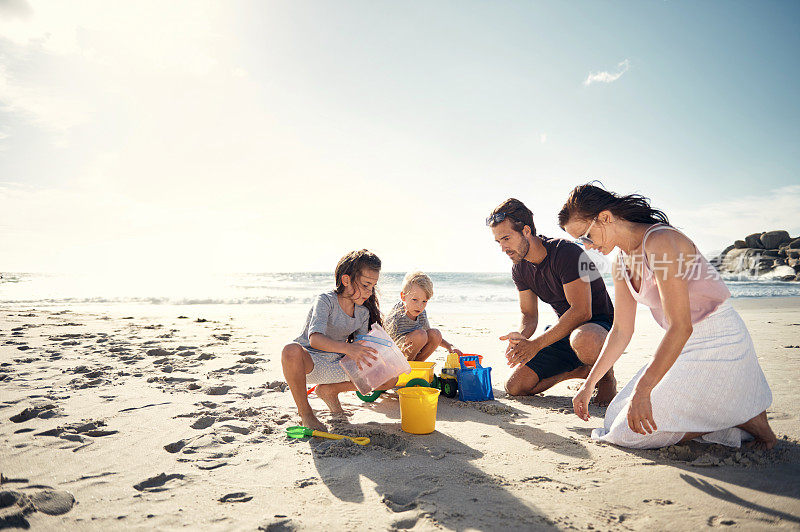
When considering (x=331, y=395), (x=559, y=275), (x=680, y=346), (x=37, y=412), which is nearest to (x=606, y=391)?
(x=559, y=275)

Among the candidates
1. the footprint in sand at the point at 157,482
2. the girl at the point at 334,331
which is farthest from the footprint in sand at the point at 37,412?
the girl at the point at 334,331

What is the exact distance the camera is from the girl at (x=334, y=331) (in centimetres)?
294

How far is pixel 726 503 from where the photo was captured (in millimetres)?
1794

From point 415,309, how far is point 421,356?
55 cm

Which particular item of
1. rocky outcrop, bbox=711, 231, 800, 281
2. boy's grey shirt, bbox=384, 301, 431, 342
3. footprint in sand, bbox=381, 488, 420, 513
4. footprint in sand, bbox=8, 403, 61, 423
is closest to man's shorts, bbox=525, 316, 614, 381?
boy's grey shirt, bbox=384, 301, 431, 342

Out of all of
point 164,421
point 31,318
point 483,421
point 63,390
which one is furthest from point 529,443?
point 31,318

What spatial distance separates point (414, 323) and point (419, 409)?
4.69 feet

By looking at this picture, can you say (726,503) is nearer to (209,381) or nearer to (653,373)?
(653,373)

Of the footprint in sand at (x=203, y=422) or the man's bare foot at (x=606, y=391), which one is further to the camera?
the man's bare foot at (x=606, y=391)

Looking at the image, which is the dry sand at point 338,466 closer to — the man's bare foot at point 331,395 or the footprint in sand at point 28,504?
the footprint in sand at point 28,504

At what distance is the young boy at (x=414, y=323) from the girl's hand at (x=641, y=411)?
1.91m

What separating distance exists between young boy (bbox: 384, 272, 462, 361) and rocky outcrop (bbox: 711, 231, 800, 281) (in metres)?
28.5

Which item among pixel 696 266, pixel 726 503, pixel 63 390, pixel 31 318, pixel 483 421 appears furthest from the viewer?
pixel 31 318

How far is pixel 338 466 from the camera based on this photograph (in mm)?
2266
